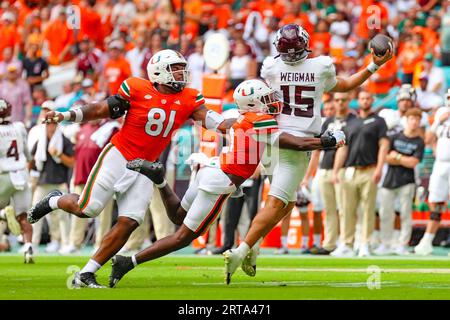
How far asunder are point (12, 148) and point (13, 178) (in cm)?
40

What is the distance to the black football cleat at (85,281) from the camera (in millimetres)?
9586

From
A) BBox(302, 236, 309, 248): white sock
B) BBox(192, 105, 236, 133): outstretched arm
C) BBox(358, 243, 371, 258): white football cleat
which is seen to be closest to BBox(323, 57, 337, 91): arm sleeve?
BBox(192, 105, 236, 133): outstretched arm

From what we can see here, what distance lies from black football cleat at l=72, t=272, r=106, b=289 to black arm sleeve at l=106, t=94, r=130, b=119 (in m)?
1.41

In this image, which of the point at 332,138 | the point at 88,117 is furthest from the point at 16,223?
the point at 332,138

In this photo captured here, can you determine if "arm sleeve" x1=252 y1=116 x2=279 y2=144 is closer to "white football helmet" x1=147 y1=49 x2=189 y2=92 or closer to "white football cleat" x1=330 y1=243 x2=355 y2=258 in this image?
"white football helmet" x1=147 y1=49 x2=189 y2=92

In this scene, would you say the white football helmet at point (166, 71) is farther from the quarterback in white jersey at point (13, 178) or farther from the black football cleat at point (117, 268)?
the quarterback in white jersey at point (13, 178)

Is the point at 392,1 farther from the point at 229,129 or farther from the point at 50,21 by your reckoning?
the point at 229,129

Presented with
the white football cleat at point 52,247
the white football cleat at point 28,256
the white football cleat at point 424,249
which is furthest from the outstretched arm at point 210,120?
the white football cleat at point 52,247

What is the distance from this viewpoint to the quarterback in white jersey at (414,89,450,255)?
1541 centimetres

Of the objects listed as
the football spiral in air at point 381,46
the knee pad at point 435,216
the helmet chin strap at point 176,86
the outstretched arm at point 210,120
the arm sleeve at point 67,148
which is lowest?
the knee pad at point 435,216

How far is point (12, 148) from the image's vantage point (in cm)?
1431

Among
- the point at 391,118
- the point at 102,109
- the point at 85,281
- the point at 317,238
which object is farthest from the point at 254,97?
the point at 391,118

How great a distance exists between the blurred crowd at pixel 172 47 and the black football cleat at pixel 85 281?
20.6ft
